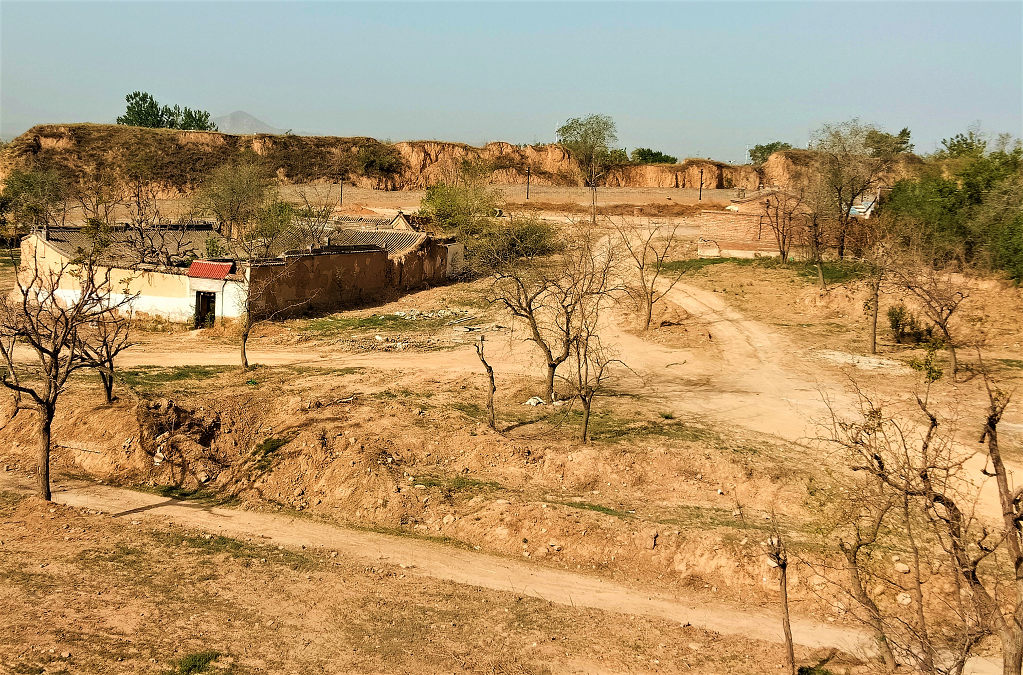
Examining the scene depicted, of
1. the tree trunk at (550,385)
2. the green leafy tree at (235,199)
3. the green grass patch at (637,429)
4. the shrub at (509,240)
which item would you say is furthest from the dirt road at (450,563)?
the green leafy tree at (235,199)

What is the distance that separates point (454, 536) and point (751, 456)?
6.56 meters

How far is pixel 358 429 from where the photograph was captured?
16984 mm

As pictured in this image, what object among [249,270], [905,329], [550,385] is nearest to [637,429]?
[550,385]

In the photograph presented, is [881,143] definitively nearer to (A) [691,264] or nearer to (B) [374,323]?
(A) [691,264]

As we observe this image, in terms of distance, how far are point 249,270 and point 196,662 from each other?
18557mm

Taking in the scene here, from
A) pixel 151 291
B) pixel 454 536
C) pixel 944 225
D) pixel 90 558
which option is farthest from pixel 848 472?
pixel 151 291

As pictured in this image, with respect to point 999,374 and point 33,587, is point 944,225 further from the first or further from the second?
point 33,587

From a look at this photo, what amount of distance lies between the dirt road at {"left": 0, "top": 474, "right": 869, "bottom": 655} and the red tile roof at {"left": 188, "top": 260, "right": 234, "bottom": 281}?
42.1 feet

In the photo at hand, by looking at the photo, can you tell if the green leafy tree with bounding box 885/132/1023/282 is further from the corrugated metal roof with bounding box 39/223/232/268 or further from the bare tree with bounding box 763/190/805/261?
the corrugated metal roof with bounding box 39/223/232/268

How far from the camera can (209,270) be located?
27.6 m

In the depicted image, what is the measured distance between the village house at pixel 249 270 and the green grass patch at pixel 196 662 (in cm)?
1462

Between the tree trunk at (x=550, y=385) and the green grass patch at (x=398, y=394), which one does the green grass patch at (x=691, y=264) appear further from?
the green grass patch at (x=398, y=394)

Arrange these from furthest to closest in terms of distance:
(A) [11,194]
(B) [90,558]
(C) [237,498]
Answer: (A) [11,194] → (C) [237,498] → (B) [90,558]

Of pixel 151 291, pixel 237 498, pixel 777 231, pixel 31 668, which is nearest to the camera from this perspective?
pixel 31 668
